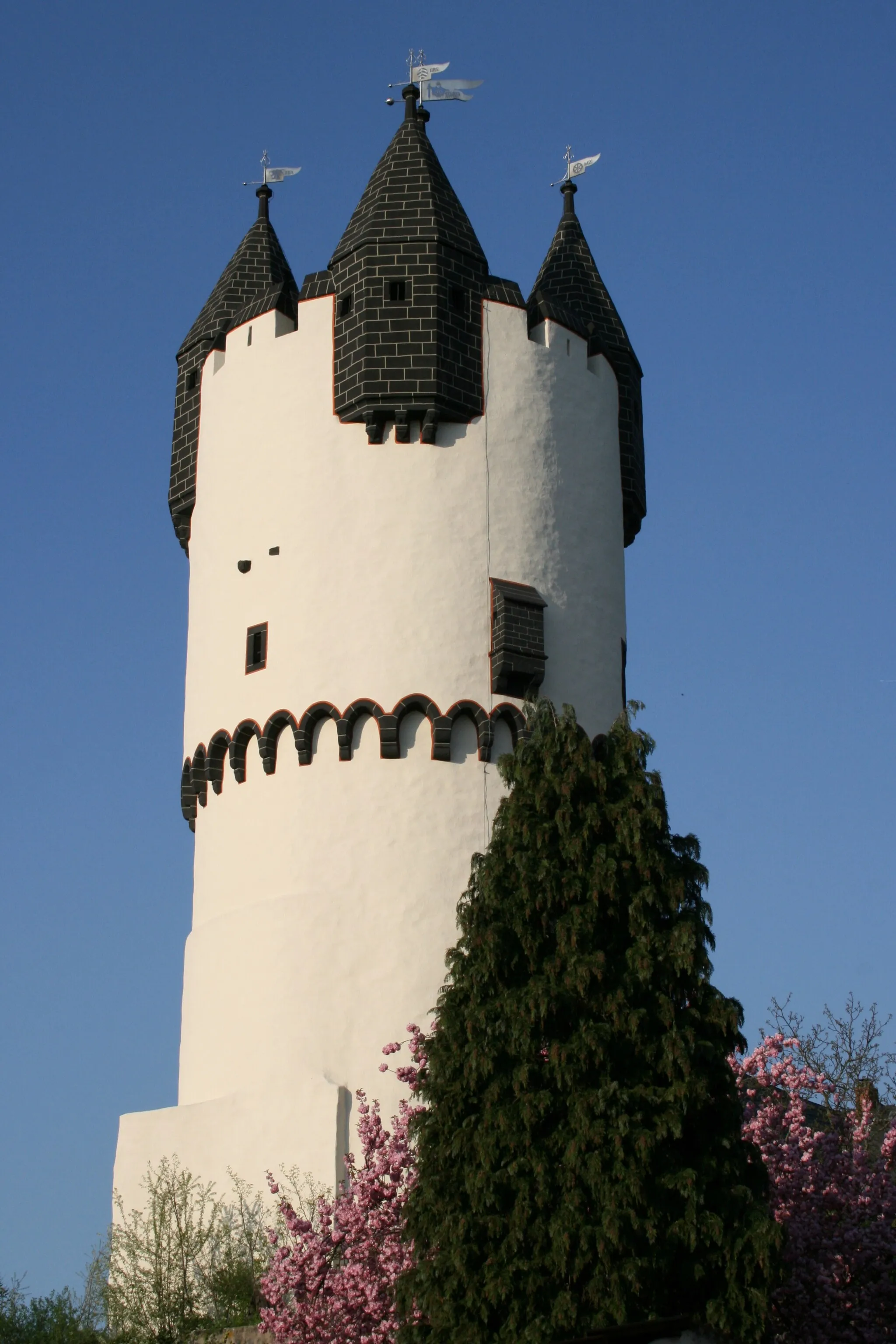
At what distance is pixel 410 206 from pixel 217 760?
346 inches

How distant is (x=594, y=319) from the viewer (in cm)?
3278

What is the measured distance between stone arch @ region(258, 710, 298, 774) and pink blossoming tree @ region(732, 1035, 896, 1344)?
7793 mm

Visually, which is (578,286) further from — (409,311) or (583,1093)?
(583,1093)

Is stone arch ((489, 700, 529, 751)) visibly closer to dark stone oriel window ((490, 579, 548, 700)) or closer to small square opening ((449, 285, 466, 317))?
dark stone oriel window ((490, 579, 548, 700))

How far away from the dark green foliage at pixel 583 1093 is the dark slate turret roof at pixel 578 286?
12930 millimetres

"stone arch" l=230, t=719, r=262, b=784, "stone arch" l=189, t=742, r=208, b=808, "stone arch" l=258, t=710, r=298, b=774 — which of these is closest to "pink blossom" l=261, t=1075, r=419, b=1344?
"stone arch" l=258, t=710, r=298, b=774

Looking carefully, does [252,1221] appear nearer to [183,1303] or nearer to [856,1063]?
[183,1303]

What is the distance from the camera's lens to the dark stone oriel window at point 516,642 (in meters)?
27.8

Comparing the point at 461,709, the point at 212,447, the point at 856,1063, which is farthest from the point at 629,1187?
the point at 856,1063

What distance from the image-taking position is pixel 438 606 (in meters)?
28.0

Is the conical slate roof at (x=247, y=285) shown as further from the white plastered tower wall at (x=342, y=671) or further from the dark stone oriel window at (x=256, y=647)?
the dark stone oriel window at (x=256, y=647)

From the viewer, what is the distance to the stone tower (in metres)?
26.8

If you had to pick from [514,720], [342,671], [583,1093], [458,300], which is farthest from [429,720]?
[583,1093]

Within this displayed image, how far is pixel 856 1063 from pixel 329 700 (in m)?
13.7
